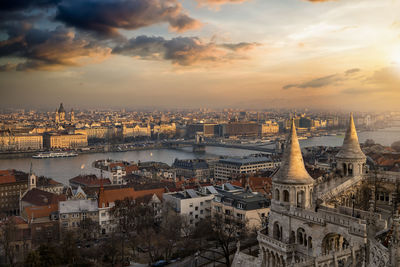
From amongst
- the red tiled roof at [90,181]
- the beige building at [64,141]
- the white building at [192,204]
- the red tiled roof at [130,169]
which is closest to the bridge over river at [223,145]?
the beige building at [64,141]

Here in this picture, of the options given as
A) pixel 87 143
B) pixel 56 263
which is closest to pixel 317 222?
pixel 56 263

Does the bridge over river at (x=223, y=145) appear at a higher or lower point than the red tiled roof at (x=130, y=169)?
lower

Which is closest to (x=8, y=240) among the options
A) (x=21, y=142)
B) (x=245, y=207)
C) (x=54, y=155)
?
(x=245, y=207)

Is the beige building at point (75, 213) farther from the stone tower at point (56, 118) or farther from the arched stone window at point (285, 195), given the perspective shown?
the stone tower at point (56, 118)

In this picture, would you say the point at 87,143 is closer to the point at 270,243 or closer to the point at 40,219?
the point at 40,219

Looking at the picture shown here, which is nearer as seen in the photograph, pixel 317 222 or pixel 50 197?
pixel 317 222

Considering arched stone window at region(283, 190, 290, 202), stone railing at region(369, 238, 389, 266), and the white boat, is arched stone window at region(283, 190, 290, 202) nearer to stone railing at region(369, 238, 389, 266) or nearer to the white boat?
stone railing at region(369, 238, 389, 266)

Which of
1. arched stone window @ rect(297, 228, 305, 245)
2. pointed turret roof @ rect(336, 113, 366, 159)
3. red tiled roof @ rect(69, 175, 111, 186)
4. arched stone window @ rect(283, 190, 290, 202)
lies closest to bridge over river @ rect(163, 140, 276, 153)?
red tiled roof @ rect(69, 175, 111, 186)

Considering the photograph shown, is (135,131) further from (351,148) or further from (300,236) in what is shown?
(300,236)
